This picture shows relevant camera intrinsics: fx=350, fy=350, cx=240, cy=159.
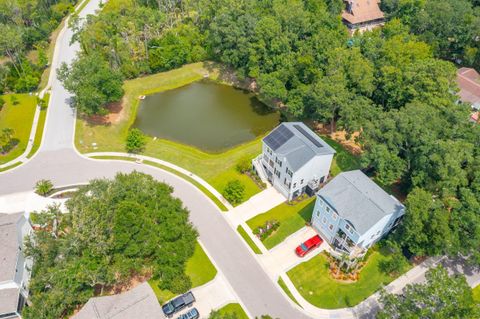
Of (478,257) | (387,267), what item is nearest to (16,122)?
(387,267)

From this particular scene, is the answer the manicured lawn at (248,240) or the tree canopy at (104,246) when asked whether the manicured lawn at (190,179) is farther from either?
the tree canopy at (104,246)

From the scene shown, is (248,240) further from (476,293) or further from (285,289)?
(476,293)

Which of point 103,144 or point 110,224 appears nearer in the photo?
point 110,224

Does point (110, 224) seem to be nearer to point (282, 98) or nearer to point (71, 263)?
point (71, 263)

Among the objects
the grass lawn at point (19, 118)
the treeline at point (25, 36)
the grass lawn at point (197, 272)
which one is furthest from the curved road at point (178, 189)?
the treeline at point (25, 36)

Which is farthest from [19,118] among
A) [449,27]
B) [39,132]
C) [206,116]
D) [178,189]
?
[449,27]

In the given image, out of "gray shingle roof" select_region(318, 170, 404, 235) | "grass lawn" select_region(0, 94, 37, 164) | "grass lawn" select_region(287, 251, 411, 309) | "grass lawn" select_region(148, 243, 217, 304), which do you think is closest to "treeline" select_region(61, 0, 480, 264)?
"gray shingle roof" select_region(318, 170, 404, 235)
